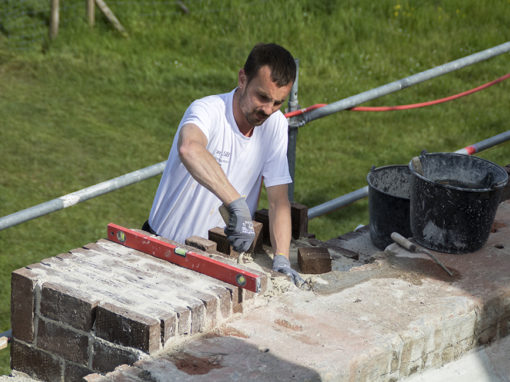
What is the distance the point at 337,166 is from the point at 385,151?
674 mm

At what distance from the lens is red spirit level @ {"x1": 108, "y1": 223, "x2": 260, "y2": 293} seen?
320 cm

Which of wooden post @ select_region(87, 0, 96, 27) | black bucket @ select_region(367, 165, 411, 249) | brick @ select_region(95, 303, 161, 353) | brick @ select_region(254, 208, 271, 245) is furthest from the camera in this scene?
wooden post @ select_region(87, 0, 96, 27)

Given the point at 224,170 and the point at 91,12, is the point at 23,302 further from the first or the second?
the point at 91,12

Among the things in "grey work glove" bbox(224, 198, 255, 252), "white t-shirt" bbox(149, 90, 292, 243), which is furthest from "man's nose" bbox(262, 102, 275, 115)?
"grey work glove" bbox(224, 198, 255, 252)

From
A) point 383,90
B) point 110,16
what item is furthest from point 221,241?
point 110,16

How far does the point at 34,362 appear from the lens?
3354 mm

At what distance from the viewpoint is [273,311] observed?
3.34 metres

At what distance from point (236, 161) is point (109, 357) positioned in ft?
4.39

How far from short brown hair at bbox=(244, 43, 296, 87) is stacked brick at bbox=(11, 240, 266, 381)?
1036 mm

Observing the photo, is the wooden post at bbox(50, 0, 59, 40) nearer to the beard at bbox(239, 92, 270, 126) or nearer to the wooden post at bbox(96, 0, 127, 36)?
the wooden post at bbox(96, 0, 127, 36)

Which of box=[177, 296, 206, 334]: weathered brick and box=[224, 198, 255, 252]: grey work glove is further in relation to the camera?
box=[224, 198, 255, 252]: grey work glove

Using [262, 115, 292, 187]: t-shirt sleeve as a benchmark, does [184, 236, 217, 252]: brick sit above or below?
below

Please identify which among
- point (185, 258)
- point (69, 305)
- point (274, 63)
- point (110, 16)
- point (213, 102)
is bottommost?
point (69, 305)

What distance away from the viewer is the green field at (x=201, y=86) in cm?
791
